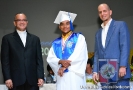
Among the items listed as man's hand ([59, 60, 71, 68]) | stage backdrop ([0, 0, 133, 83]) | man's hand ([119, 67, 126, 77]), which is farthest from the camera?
stage backdrop ([0, 0, 133, 83])

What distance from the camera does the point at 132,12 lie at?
425 cm

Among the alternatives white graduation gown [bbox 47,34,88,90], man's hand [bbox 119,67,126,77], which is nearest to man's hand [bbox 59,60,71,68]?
white graduation gown [bbox 47,34,88,90]

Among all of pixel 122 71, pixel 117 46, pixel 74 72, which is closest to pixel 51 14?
pixel 74 72

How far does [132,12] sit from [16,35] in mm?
2206

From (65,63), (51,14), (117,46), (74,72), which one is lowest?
(74,72)

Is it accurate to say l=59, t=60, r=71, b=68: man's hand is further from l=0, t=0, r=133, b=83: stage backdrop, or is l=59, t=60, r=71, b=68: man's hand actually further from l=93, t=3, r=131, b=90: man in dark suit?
l=0, t=0, r=133, b=83: stage backdrop

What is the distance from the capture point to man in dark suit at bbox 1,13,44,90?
9.54 ft

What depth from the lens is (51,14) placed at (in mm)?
4266

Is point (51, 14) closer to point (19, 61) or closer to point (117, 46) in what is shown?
point (19, 61)

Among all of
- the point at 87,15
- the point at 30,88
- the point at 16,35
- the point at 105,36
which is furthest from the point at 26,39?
the point at 87,15

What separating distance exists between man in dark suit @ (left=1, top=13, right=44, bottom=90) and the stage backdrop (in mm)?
1224

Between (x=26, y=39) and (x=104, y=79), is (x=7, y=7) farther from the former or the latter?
(x=104, y=79)

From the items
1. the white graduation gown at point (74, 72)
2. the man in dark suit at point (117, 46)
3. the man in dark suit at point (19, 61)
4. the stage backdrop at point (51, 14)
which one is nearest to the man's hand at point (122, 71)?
the man in dark suit at point (117, 46)

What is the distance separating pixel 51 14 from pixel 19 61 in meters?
1.56
